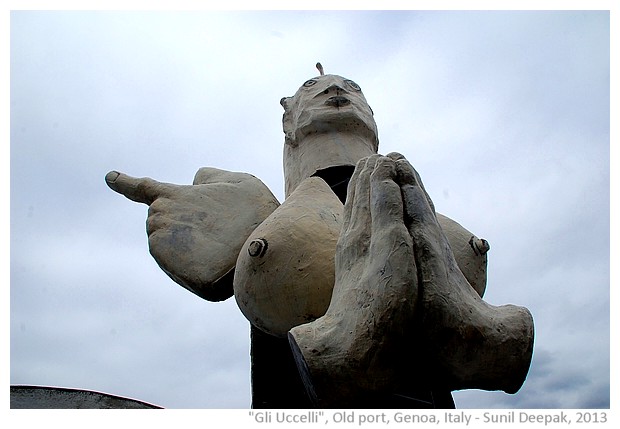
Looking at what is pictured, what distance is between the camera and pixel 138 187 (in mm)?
3479

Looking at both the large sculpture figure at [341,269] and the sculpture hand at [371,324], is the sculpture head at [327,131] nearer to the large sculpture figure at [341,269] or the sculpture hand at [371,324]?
the large sculpture figure at [341,269]

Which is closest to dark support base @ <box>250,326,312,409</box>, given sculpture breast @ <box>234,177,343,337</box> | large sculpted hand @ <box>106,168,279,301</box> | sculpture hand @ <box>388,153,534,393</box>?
large sculpted hand @ <box>106,168,279,301</box>

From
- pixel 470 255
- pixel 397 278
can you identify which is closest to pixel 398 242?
pixel 397 278

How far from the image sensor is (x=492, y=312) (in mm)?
2260

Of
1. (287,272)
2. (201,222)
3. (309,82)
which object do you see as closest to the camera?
(287,272)

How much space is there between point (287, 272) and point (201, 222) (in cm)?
79

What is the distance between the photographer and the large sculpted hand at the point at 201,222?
3.17 meters

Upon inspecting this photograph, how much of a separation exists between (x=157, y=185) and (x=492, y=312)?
1923 millimetres

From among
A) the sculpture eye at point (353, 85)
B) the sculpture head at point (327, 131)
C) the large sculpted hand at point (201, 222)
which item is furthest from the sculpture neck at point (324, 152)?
the sculpture eye at point (353, 85)

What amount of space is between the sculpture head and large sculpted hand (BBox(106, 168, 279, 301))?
26 cm

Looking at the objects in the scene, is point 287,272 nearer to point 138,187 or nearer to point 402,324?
point 402,324

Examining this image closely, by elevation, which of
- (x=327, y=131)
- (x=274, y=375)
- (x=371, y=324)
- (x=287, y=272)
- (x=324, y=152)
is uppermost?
(x=327, y=131)

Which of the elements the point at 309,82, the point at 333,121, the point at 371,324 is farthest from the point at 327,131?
the point at 371,324

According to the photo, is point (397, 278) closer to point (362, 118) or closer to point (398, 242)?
point (398, 242)
